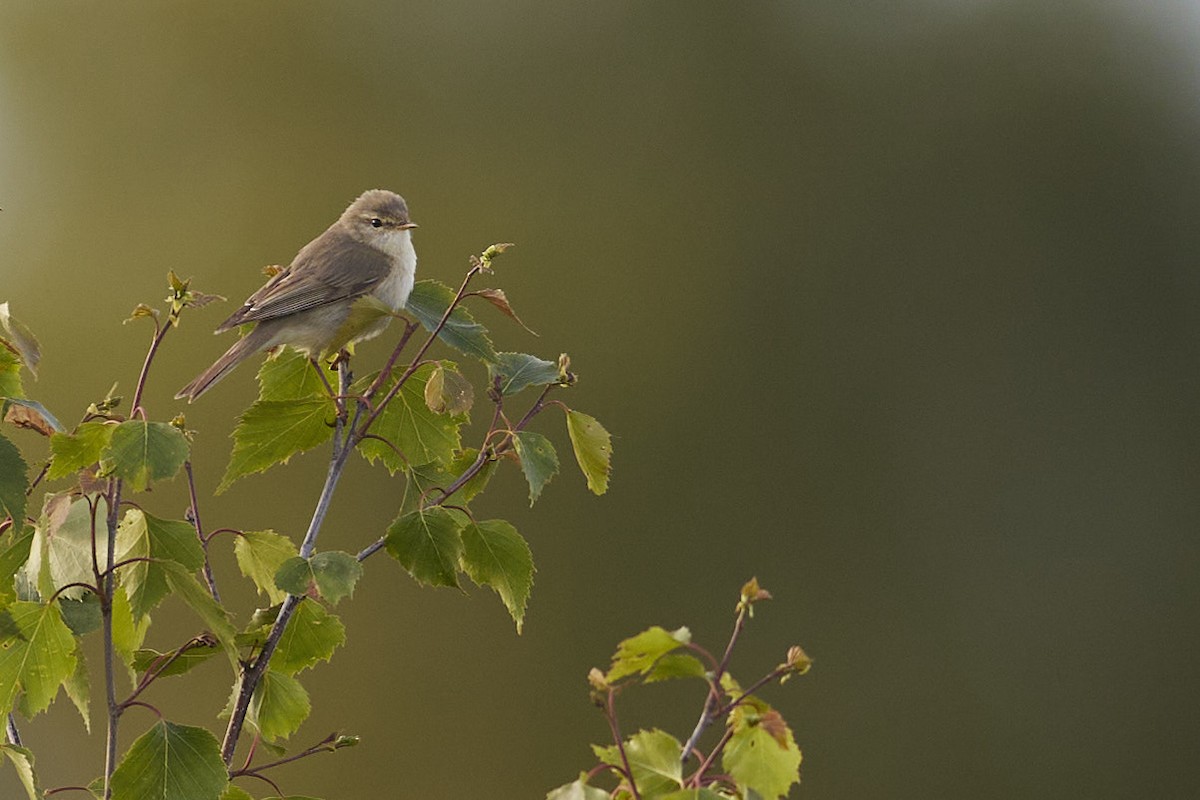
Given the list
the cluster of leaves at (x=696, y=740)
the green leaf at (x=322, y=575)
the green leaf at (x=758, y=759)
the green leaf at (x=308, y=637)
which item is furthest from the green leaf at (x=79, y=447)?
the green leaf at (x=758, y=759)

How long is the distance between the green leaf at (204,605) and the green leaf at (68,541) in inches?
5.3

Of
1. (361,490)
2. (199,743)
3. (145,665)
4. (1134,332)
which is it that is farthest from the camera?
(1134,332)

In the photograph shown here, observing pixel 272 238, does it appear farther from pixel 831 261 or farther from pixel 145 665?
pixel 145 665

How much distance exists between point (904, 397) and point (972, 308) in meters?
0.77

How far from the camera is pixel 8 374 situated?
5.15 ft

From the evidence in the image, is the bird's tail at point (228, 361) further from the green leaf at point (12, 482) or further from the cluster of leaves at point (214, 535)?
the green leaf at point (12, 482)

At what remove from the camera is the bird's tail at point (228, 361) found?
7.36 feet

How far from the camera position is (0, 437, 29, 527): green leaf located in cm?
137

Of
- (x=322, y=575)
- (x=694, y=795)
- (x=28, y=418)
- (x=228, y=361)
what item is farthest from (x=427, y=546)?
(x=228, y=361)

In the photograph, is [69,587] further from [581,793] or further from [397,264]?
[397,264]

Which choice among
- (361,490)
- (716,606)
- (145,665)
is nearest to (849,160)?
(716,606)

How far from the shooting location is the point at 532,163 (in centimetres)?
902

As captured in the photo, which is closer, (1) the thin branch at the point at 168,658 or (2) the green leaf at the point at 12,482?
(2) the green leaf at the point at 12,482

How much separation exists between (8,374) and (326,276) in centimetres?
109
